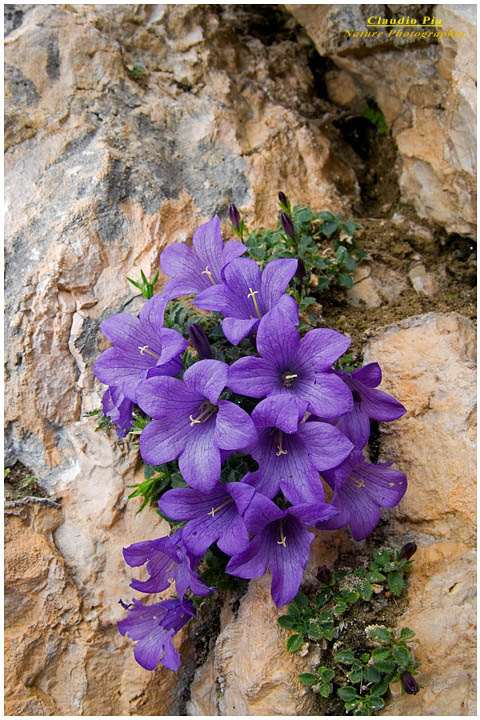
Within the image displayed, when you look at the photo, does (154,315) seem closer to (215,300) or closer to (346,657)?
(215,300)

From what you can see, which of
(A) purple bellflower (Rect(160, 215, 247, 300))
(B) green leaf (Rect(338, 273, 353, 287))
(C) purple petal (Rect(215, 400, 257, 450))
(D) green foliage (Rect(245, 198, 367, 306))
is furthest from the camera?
(B) green leaf (Rect(338, 273, 353, 287))

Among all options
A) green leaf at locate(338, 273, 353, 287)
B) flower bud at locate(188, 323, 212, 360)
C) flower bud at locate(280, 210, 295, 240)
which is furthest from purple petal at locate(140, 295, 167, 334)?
green leaf at locate(338, 273, 353, 287)

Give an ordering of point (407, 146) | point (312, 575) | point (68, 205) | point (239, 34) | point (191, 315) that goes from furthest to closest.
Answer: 1. point (239, 34)
2. point (407, 146)
3. point (68, 205)
4. point (191, 315)
5. point (312, 575)

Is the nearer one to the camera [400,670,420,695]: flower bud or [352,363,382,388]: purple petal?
[400,670,420,695]: flower bud

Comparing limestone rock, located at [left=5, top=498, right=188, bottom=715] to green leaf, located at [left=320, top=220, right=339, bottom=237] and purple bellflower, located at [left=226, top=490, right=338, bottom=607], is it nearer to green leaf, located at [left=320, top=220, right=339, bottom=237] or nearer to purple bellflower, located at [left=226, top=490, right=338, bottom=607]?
purple bellflower, located at [left=226, top=490, right=338, bottom=607]

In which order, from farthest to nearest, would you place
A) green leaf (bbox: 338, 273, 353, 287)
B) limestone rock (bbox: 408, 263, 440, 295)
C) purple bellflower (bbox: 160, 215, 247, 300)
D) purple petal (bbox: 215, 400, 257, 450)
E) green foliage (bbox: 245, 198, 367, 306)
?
limestone rock (bbox: 408, 263, 440, 295) < green leaf (bbox: 338, 273, 353, 287) < green foliage (bbox: 245, 198, 367, 306) < purple bellflower (bbox: 160, 215, 247, 300) < purple petal (bbox: 215, 400, 257, 450)

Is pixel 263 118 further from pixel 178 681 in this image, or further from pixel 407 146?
pixel 178 681

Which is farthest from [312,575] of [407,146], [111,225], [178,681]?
[407,146]

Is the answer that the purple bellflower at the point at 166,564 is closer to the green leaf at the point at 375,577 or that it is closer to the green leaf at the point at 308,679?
the green leaf at the point at 308,679
